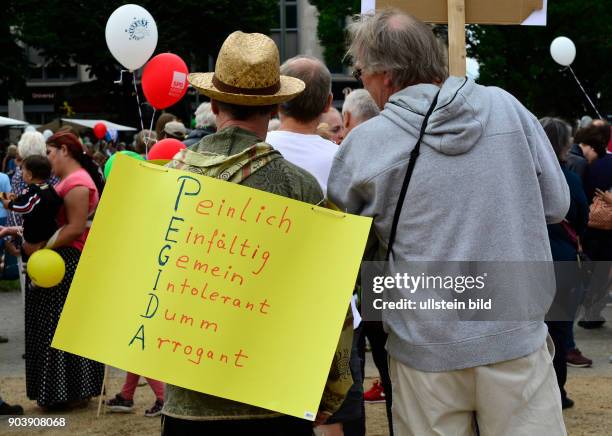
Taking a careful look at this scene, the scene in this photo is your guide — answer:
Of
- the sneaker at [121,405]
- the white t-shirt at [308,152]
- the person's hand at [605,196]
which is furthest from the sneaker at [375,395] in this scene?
the white t-shirt at [308,152]

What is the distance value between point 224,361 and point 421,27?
3.85 feet

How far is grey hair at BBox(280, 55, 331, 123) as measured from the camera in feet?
12.9

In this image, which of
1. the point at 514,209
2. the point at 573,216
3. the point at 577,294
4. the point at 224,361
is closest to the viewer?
the point at 224,361

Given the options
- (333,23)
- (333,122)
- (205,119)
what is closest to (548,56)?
(333,23)

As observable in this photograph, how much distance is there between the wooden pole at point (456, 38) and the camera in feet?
10.8

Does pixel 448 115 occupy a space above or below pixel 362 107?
above

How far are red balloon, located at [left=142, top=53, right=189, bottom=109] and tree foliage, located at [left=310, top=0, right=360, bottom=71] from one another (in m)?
31.2

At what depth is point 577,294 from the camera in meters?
8.21

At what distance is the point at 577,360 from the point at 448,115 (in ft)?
18.5

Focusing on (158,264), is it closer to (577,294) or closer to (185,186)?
(185,186)

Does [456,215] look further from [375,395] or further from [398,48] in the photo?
[375,395]

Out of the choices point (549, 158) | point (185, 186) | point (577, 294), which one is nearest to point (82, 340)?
point (185, 186)

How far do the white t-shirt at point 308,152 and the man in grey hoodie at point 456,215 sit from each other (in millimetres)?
841

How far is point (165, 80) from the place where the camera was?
25.0 ft
